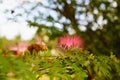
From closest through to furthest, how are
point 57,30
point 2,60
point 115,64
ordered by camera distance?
1. point 2,60
2. point 115,64
3. point 57,30

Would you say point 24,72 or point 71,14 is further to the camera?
point 71,14

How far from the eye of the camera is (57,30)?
11.4 feet

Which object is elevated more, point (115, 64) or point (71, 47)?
point (71, 47)

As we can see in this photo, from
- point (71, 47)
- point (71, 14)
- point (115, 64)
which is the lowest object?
point (115, 64)

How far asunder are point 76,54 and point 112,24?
2749mm

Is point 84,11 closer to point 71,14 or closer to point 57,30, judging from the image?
point 71,14

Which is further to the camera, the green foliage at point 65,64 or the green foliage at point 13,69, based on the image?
the green foliage at point 65,64

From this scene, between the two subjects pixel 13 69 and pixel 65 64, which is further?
pixel 65 64

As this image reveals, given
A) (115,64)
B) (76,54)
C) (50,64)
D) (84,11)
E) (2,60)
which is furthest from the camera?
(84,11)

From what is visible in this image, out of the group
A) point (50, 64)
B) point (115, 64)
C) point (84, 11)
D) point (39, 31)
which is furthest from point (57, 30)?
point (50, 64)

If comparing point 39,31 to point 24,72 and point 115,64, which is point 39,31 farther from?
point 24,72

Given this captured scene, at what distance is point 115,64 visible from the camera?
5.37 ft

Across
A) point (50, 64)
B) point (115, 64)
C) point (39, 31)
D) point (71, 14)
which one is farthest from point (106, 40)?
point (50, 64)

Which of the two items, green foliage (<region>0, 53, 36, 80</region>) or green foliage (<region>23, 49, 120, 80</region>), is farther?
green foliage (<region>23, 49, 120, 80</region>)
